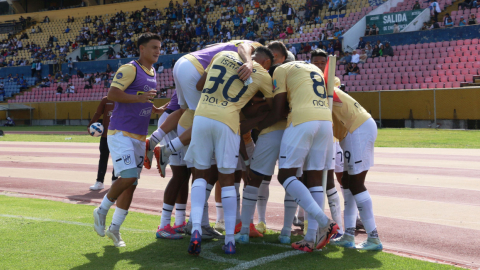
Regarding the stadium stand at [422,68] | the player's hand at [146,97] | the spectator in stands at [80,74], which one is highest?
the spectator in stands at [80,74]

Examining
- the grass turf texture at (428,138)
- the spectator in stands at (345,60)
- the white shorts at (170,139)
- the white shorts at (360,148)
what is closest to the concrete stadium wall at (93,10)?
the spectator in stands at (345,60)

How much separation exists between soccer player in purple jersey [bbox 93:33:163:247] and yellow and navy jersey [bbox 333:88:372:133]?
7.28 feet

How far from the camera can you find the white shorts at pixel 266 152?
5.17 m

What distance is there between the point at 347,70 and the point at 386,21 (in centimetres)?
487

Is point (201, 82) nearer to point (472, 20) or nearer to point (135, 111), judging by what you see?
point (135, 111)

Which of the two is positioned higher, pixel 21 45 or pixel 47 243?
pixel 21 45

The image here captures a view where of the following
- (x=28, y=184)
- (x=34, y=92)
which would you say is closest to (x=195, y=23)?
(x=34, y=92)

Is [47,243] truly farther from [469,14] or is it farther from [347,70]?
[469,14]

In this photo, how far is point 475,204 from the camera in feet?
24.4

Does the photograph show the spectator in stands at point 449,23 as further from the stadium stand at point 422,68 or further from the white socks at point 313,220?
the white socks at point 313,220

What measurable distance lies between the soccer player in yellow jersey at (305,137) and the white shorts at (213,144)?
21.4 inches

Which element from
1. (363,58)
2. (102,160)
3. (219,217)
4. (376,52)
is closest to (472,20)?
(376,52)

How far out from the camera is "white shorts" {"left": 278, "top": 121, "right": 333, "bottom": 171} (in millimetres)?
4816

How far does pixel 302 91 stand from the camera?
16.4 feet
